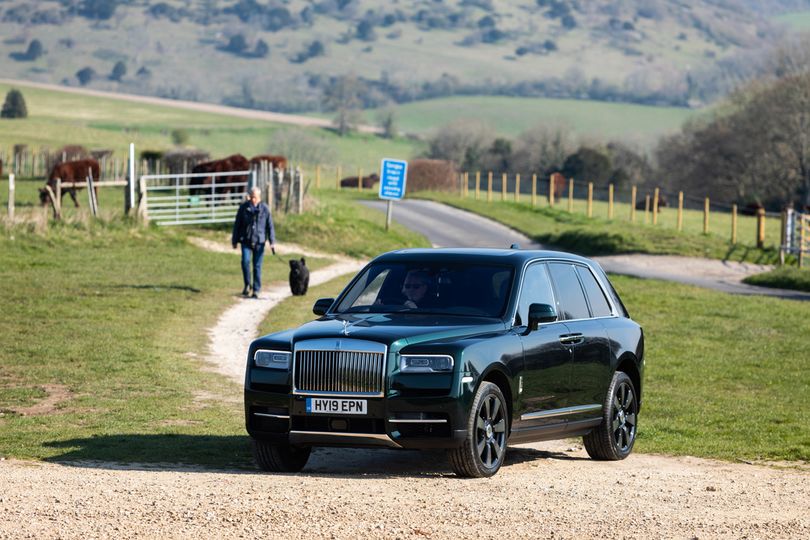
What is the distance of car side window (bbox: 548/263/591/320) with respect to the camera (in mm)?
12453

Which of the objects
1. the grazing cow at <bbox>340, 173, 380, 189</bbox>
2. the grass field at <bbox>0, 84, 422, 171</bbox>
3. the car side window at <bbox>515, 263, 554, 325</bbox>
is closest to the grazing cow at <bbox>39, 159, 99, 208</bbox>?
the car side window at <bbox>515, 263, 554, 325</bbox>

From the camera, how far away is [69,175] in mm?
49156

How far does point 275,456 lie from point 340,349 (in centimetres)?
118

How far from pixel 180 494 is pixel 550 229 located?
49725mm

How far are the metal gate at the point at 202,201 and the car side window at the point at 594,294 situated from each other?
29.9 m

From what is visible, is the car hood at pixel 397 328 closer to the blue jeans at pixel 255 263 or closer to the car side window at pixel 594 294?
the car side window at pixel 594 294

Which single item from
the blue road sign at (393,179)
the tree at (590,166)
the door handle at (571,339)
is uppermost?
the tree at (590,166)

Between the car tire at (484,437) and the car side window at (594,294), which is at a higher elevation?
the car side window at (594,294)

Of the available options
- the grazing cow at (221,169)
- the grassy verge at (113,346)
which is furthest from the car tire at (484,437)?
the grazing cow at (221,169)

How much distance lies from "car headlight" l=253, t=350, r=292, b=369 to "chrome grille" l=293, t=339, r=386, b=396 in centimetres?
10

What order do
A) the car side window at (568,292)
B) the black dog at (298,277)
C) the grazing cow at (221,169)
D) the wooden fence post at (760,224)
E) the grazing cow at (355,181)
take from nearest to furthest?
the car side window at (568,292) → the black dog at (298,277) → the wooden fence post at (760,224) → the grazing cow at (221,169) → the grazing cow at (355,181)

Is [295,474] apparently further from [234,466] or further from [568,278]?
[568,278]

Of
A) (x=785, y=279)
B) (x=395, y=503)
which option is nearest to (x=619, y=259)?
(x=785, y=279)

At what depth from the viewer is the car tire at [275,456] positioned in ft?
37.2
